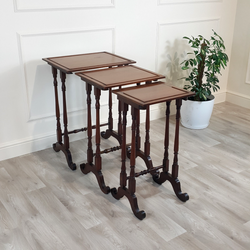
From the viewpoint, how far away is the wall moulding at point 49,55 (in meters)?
2.69

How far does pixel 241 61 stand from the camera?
12.9ft

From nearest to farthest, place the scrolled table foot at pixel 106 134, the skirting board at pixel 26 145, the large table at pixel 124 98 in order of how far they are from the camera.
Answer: the large table at pixel 124 98, the skirting board at pixel 26 145, the scrolled table foot at pixel 106 134

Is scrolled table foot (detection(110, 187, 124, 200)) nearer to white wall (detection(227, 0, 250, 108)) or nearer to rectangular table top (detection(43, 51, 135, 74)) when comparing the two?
rectangular table top (detection(43, 51, 135, 74))

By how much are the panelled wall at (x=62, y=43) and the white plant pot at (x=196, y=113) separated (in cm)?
46

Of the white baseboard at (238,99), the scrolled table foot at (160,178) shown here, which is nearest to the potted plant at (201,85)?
the white baseboard at (238,99)

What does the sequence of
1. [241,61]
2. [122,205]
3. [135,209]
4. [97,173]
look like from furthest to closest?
[241,61] → [97,173] → [122,205] → [135,209]

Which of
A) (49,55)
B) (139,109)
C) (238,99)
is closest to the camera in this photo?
(139,109)

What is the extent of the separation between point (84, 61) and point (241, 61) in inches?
84.0

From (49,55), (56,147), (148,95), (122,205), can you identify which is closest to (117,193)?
(122,205)

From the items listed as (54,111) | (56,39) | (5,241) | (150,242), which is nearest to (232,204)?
(150,242)

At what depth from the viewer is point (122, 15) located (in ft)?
9.95

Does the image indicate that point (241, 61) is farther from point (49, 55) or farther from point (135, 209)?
point (135, 209)

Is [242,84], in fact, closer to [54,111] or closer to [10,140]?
[54,111]

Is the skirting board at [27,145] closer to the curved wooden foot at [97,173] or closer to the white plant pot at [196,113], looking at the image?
the curved wooden foot at [97,173]
